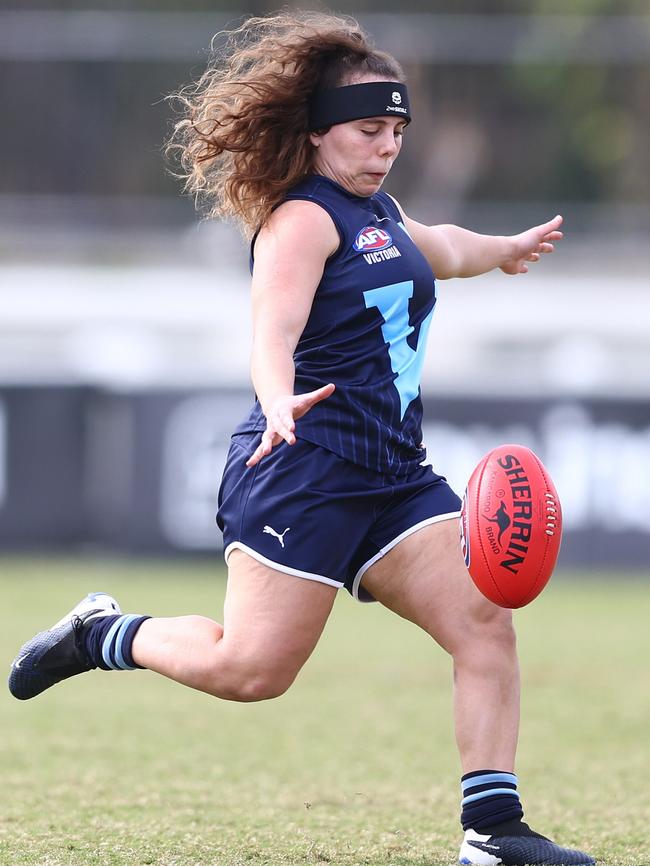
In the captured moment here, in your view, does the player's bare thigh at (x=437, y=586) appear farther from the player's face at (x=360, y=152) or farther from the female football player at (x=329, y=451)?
Result: the player's face at (x=360, y=152)

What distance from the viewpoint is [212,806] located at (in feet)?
15.0

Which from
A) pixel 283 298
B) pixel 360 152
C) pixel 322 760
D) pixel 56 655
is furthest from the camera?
pixel 322 760

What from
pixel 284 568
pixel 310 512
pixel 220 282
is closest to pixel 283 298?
pixel 310 512

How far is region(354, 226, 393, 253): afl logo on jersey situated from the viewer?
3.81m

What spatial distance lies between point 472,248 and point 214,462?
7.51 metres

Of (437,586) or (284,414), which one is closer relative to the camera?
(284,414)

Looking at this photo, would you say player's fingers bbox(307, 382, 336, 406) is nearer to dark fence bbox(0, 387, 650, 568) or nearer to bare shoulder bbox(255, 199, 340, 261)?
bare shoulder bbox(255, 199, 340, 261)

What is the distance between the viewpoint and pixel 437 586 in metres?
3.85

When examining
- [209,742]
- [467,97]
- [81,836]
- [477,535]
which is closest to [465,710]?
[477,535]

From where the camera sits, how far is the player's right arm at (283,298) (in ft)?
11.3

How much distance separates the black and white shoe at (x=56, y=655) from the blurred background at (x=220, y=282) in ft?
24.7

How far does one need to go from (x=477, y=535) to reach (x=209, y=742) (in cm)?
244

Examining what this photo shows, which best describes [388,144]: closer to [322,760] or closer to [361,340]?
[361,340]

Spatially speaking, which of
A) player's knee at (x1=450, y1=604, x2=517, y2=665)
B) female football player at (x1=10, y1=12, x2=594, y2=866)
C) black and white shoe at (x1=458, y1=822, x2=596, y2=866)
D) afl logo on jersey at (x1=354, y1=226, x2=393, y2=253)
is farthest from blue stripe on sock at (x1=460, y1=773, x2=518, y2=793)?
afl logo on jersey at (x1=354, y1=226, x2=393, y2=253)
